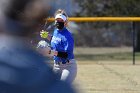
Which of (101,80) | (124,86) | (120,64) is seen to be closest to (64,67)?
(124,86)

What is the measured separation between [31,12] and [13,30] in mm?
132

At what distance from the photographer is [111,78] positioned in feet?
54.1

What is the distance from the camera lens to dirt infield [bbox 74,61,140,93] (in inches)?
540

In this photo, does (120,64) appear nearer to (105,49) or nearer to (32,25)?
(105,49)

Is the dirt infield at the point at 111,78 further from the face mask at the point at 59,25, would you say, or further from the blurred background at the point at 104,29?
the blurred background at the point at 104,29

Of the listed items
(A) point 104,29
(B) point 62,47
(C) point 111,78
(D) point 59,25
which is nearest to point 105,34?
(A) point 104,29

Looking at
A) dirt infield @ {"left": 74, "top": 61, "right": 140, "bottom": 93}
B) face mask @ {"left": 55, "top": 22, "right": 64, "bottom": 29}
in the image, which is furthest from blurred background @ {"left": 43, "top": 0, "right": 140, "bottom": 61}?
face mask @ {"left": 55, "top": 22, "right": 64, "bottom": 29}

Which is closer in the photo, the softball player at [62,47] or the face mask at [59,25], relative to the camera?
the softball player at [62,47]

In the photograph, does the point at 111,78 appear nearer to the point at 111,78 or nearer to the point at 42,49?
the point at 111,78

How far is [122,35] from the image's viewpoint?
1372 inches

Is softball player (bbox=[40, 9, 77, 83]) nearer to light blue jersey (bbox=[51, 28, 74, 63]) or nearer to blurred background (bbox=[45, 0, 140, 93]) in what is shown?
light blue jersey (bbox=[51, 28, 74, 63])

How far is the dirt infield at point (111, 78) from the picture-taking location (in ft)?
45.0

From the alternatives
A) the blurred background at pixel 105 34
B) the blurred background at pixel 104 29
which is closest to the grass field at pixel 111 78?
the blurred background at pixel 105 34

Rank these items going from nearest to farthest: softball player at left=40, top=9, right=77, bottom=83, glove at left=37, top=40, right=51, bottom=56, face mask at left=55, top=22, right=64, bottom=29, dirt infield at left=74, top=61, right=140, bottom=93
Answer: glove at left=37, top=40, right=51, bottom=56 → softball player at left=40, top=9, right=77, bottom=83 → face mask at left=55, top=22, right=64, bottom=29 → dirt infield at left=74, top=61, right=140, bottom=93
